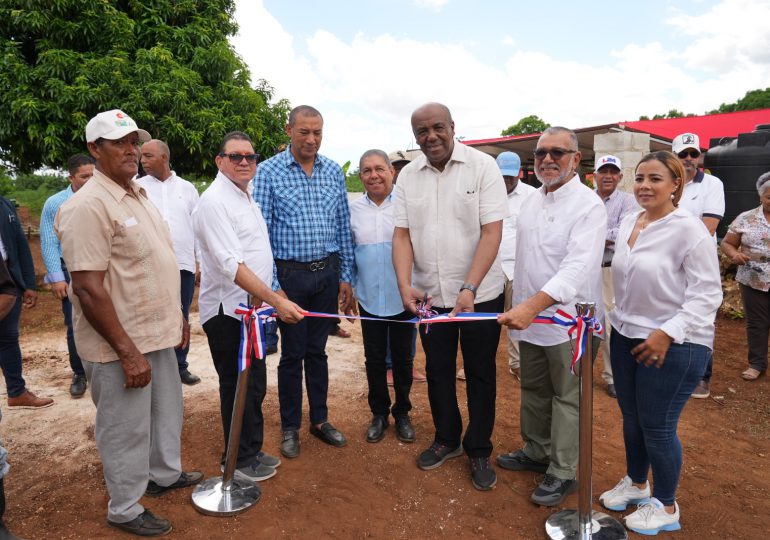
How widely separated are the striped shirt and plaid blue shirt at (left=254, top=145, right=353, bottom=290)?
0.32 metres

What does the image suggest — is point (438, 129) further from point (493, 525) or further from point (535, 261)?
point (493, 525)

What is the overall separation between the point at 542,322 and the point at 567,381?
52 cm

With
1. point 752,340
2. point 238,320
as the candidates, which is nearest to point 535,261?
point 238,320

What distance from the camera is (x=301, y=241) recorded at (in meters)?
3.66

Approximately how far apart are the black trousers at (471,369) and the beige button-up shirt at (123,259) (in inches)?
65.9

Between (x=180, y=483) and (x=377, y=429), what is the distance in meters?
1.50

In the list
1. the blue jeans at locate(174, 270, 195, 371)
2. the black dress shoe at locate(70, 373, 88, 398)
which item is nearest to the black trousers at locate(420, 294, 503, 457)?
the blue jeans at locate(174, 270, 195, 371)

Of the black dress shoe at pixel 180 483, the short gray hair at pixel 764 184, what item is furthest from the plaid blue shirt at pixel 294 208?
the short gray hair at pixel 764 184

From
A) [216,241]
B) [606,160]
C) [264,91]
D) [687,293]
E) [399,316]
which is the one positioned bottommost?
[399,316]

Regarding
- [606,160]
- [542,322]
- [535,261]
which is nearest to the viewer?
[542,322]

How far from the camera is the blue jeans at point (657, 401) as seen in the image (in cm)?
262

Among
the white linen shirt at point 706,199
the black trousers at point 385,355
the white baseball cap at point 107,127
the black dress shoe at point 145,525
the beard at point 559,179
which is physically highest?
the white baseball cap at point 107,127

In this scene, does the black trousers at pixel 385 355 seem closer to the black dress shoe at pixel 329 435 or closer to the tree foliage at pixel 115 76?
the black dress shoe at pixel 329 435

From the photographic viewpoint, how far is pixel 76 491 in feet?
A: 10.8
